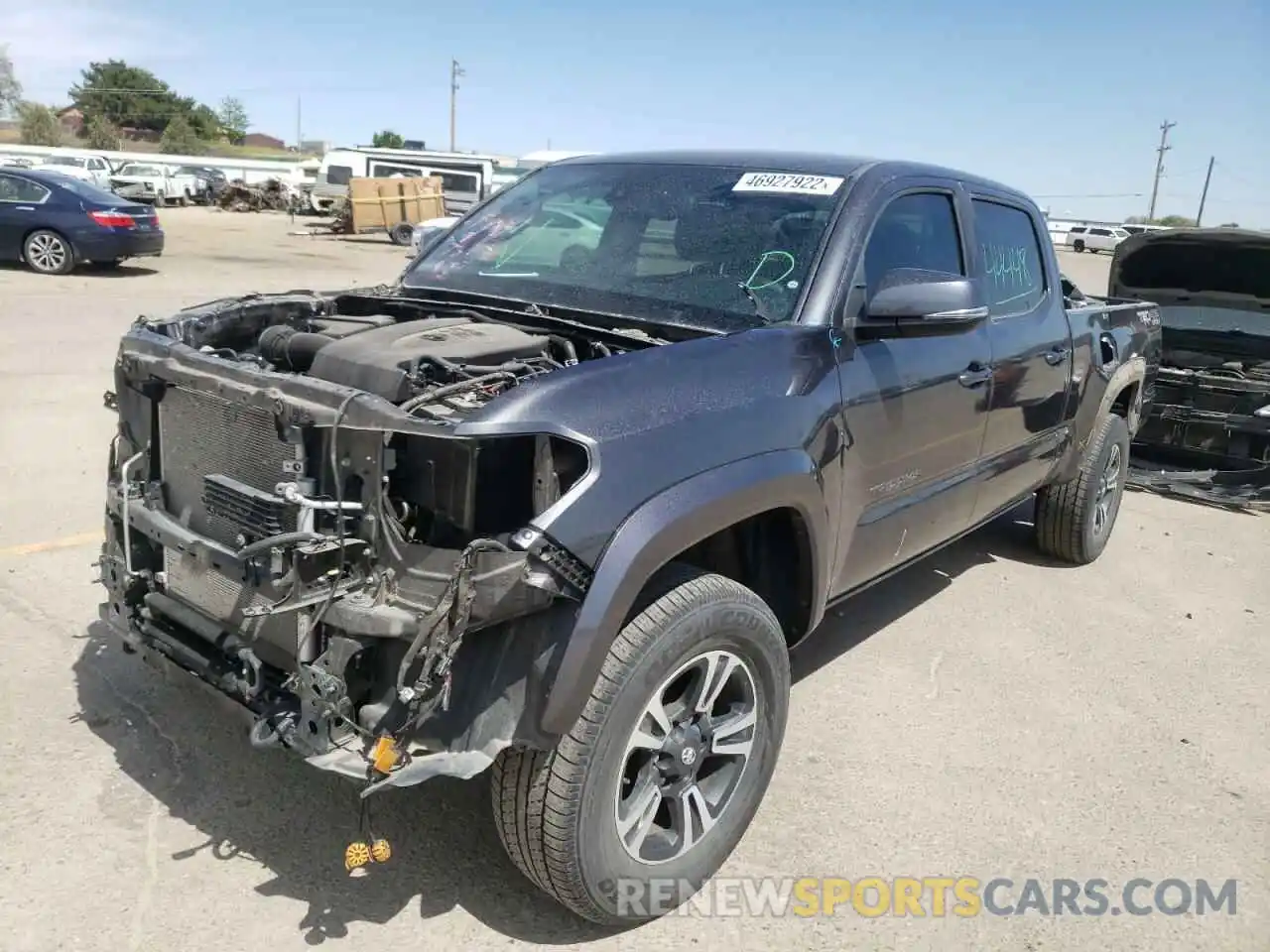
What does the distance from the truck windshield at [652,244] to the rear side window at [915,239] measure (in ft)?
0.70

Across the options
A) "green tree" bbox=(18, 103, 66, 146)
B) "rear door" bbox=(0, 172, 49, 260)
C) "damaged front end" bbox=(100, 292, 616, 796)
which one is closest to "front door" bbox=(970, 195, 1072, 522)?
"damaged front end" bbox=(100, 292, 616, 796)

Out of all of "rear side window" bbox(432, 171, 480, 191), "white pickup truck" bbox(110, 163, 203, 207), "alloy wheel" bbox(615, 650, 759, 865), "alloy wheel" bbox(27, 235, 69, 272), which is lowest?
"alloy wheel" bbox(615, 650, 759, 865)

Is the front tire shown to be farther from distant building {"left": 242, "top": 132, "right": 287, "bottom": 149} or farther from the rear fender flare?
distant building {"left": 242, "top": 132, "right": 287, "bottom": 149}

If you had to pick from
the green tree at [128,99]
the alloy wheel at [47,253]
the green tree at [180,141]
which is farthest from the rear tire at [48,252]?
the green tree at [128,99]

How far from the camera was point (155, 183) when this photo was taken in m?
36.8

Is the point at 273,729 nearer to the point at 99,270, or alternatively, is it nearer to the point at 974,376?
the point at 974,376

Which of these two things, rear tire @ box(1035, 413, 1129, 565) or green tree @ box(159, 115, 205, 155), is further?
green tree @ box(159, 115, 205, 155)

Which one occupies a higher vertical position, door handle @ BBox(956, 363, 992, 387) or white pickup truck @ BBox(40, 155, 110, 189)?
white pickup truck @ BBox(40, 155, 110, 189)

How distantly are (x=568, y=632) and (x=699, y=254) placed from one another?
167 cm

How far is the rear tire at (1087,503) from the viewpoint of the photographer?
551 cm

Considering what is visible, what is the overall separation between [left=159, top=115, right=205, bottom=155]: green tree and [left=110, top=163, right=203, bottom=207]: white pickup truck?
27111 mm

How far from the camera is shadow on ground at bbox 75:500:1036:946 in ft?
8.84

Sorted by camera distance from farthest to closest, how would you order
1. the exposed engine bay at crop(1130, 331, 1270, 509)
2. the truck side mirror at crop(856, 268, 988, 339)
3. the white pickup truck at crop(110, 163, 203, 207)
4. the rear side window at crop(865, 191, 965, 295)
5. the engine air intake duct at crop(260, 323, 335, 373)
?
the white pickup truck at crop(110, 163, 203, 207), the exposed engine bay at crop(1130, 331, 1270, 509), the rear side window at crop(865, 191, 965, 295), the truck side mirror at crop(856, 268, 988, 339), the engine air intake duct at crop(260, 323, 335, 373)

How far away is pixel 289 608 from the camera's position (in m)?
2.37
